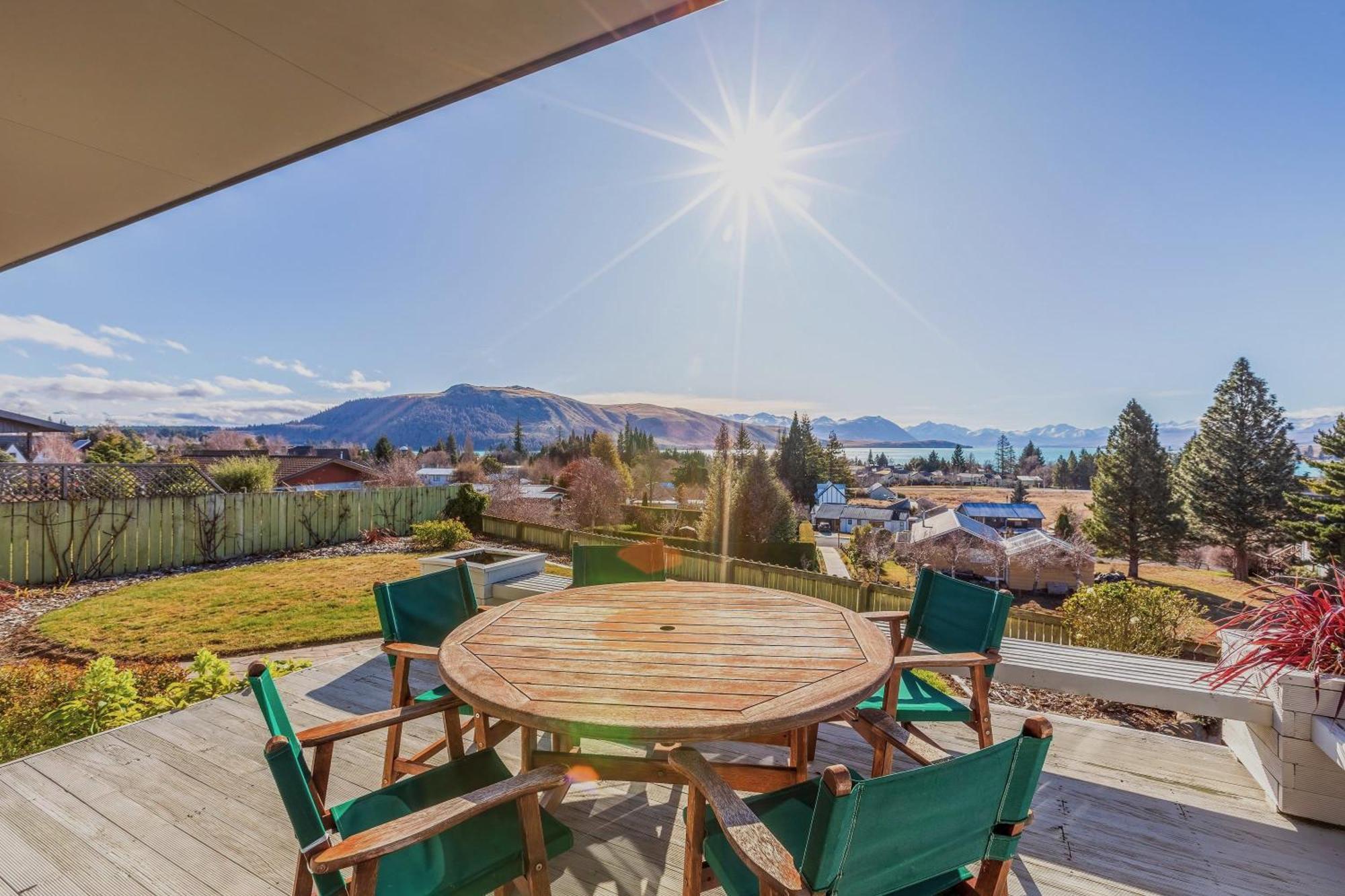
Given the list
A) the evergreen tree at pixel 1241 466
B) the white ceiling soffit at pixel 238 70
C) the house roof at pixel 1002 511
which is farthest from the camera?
the house roof at pixel 1002 511

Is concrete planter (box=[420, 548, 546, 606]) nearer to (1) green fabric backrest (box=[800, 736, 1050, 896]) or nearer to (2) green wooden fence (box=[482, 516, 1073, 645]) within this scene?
(2) green wooden fence (box=[482, 516, 1073, 645])

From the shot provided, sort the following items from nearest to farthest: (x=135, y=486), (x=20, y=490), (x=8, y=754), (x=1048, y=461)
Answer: (x=8, y=754)
(x=20, y=490)
(x=135, y=486)
(x=1048, y=461)

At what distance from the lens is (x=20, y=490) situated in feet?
24.0

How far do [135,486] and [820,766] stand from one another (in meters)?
11.1

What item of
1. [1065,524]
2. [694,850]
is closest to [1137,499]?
[1065,524]

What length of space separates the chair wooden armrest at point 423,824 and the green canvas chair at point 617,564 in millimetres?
1707

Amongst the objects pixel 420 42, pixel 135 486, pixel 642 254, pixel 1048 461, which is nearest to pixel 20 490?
pixel 135 486

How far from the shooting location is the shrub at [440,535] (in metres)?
9.66

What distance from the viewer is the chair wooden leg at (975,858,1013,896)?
3.22ft

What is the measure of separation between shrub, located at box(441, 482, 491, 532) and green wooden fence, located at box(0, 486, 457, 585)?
579mm

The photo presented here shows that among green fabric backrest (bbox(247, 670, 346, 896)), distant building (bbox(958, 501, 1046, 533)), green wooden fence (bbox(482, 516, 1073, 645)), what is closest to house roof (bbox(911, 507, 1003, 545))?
distant building (bbox(958, 501, 1046, 533))

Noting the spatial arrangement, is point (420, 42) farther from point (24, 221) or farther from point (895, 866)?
point (24, 221)

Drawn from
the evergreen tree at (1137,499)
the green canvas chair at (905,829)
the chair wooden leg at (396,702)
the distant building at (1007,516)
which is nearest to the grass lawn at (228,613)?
the chair wooden leg at (396,702)

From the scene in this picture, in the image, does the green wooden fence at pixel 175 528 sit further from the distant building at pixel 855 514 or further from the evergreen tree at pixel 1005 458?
the evergreen tree at pixel 1005 458
